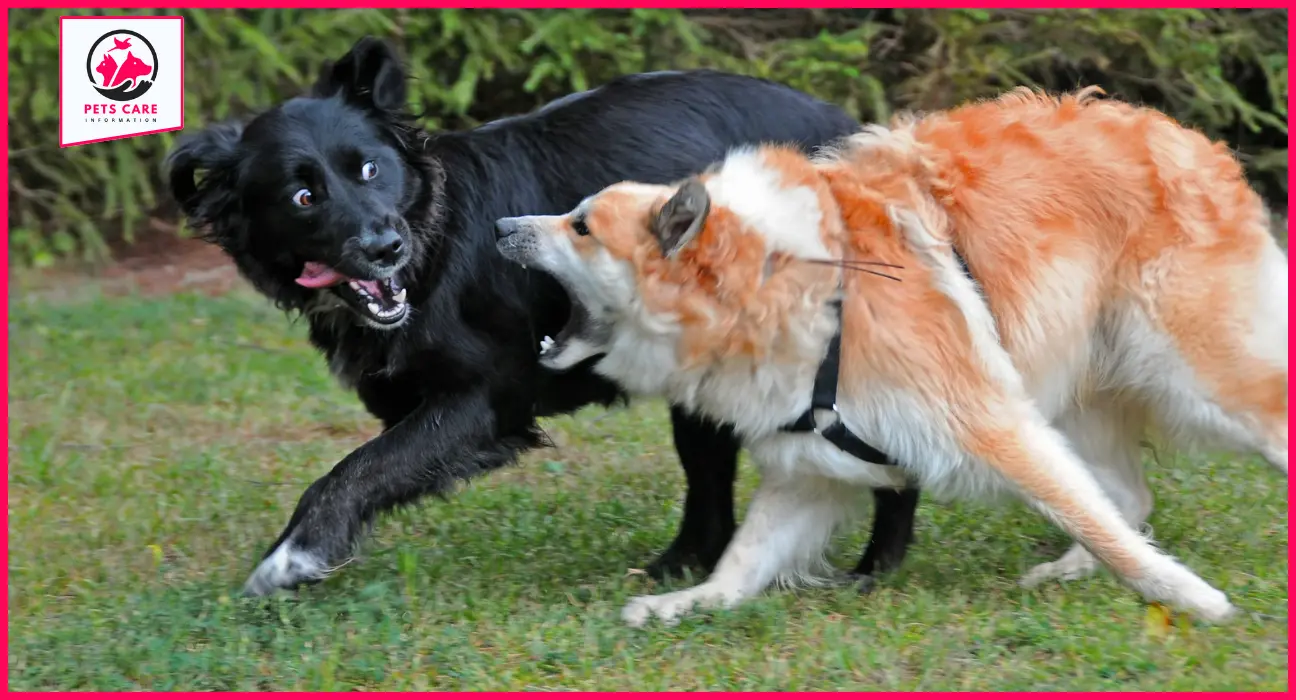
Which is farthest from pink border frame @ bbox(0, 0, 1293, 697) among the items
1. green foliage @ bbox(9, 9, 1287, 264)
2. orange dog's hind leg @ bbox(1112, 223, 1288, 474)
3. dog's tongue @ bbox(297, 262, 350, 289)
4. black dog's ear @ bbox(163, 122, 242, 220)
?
orange dog's hind leg @ bbox(1112, 223, 1288, 474)

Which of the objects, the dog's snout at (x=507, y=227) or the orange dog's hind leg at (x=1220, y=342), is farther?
the orange dog's hind leg at (x=1220, y=342)

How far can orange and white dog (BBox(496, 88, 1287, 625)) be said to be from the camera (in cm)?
395

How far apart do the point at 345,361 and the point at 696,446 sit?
1.23 metres

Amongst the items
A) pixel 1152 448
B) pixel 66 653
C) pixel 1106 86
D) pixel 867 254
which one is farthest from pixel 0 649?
pixel 1106 86

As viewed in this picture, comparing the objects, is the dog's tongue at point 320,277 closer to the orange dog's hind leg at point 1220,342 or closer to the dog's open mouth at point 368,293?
the dog's open mouth at point 368,293

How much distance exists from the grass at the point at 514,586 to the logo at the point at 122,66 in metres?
1.65

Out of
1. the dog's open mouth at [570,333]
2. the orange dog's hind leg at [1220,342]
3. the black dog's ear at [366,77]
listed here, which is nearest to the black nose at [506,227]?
the dog's open mouth at [570,333]

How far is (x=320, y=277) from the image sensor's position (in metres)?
4.43

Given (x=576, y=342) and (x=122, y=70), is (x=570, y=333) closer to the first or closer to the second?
(x=576, y=342)

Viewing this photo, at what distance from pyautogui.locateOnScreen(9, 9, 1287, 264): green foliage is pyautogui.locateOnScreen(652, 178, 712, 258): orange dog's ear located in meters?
5.93

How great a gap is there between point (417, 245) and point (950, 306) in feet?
5.46

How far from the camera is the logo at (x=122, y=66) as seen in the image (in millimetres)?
6090

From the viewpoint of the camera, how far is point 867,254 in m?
4.04

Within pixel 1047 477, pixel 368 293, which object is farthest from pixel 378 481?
pixel 1047 477
